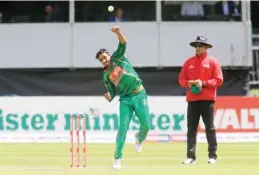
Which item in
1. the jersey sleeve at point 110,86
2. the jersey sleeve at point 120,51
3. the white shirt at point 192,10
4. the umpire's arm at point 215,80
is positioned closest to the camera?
the jersey sleeve at point 120,51

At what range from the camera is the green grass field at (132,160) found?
9.84 m

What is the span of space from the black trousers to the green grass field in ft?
0.96

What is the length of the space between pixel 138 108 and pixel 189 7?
44.0 feet

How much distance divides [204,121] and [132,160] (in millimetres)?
1786

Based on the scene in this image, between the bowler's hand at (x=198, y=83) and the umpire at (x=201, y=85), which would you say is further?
the umpire at (x=201, y=85)

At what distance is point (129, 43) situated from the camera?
A: 23.2 meters

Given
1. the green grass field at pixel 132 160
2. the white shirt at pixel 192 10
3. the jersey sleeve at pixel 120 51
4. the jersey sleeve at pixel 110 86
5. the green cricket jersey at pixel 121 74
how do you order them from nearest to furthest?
the green grass field at pixel 132 160
the jersey sleeve at pixel 120 51
the green cricket jersey at pixel 121 74
the jersey sleeve at pixel 110 86
the white shirt at pixel 192 10

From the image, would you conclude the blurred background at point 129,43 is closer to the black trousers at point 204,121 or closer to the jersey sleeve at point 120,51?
the black trousers at point 204,121

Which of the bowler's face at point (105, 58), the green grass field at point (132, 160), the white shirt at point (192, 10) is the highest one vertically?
the white shirt at point (192, 10)

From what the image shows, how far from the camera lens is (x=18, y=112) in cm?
1833

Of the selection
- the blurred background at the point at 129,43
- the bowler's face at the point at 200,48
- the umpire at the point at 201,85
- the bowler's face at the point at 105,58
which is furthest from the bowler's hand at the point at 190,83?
the blurred background at the point at 129,43

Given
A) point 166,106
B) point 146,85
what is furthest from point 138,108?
point 146,85

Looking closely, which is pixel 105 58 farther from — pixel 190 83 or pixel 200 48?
pixel 200 48

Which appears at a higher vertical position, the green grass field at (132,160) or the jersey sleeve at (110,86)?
the jersey sleeve at (110,86)
